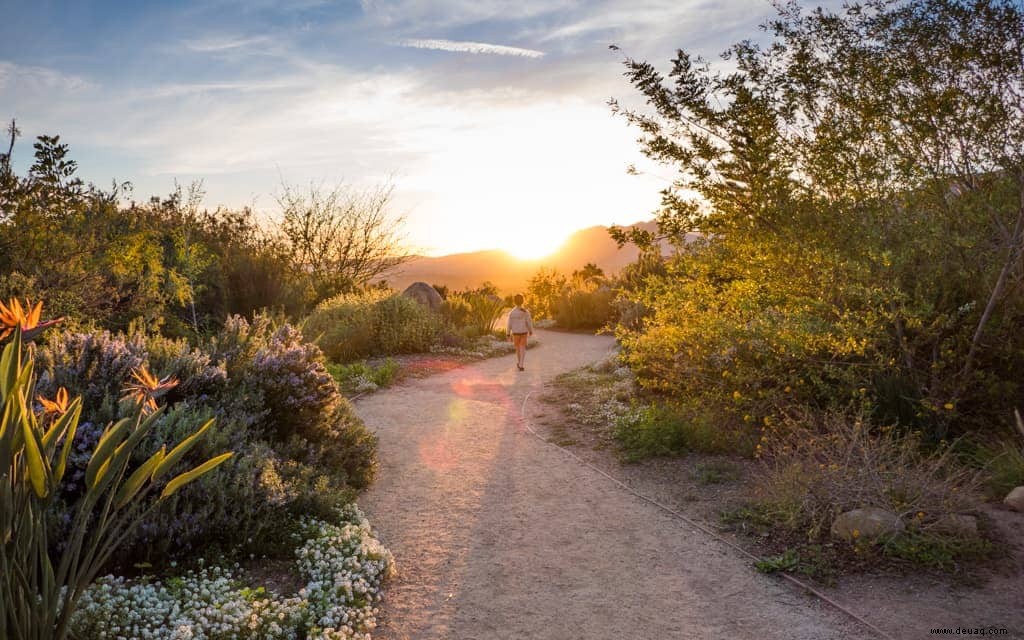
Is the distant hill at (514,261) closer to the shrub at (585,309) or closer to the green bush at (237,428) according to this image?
the shrub at (585,309)

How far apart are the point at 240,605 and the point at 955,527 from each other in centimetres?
480

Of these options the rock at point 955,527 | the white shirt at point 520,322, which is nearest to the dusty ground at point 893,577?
the rock at point 955,527

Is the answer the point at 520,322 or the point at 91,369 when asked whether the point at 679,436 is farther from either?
the point at 520,322

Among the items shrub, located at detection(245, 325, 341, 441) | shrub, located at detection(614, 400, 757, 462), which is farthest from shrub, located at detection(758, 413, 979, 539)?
shrub, located at detection(245, 325, 341, 441)

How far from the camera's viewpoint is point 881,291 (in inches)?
255

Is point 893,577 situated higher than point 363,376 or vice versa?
point 363,376

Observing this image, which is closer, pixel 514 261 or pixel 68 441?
pixel 68 441

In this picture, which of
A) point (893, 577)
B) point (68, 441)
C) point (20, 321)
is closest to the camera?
point (20, 321)

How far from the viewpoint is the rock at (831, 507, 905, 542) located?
4.92 metres

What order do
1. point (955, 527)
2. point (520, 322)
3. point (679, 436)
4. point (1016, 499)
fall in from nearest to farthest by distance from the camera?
point (955, 527), point (1016, 499), point (679, 436), point (520, 322)

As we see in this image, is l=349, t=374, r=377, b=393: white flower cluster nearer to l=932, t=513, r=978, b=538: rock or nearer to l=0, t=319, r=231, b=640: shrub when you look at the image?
l=932, t=513, r=978, b=538: rock

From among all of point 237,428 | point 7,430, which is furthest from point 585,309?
point 7,430

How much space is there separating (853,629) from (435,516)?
10.8ft

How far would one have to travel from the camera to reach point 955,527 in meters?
4.91
